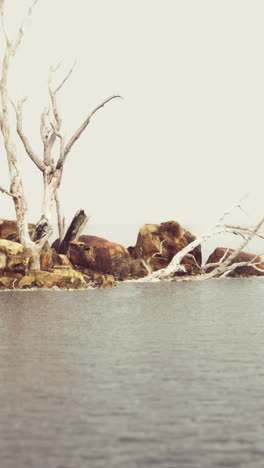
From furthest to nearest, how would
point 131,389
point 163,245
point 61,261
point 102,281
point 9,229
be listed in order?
point 163,245, point 9,229, point 61,261, point 102,281, point 131,389

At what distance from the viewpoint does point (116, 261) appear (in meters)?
42.5

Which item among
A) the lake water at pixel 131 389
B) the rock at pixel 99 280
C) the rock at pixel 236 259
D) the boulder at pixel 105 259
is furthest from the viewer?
the rock at pixel 236 259

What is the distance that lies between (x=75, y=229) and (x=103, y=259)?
8.30 feet

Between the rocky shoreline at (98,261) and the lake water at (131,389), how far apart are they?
1099 centimetres

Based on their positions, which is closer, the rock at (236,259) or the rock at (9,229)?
the rock at (9,229)

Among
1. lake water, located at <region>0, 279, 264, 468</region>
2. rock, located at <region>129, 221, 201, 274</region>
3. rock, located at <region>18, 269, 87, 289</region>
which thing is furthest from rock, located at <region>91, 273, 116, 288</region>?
lake water, located at <region>0, 279, 264, 468</region>

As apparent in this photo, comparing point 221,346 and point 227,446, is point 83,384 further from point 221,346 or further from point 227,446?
point 221,346

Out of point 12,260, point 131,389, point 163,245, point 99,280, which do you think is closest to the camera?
point 131,389

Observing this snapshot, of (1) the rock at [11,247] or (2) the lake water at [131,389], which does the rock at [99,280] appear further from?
(2) the lake water at [131,389]

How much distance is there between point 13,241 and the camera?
3838 centimetres

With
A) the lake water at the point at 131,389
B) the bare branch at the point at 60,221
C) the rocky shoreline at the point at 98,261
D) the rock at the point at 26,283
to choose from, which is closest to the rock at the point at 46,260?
the rocky shoreline at the point at 98,261

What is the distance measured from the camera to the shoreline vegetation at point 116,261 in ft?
115

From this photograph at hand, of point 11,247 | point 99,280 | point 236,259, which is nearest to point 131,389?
point 11,247

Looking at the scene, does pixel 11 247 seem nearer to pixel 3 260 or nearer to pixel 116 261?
pixel 3 260
